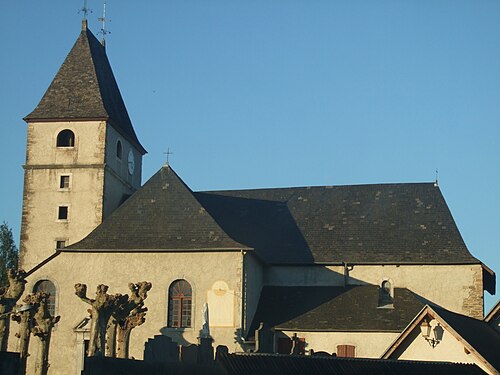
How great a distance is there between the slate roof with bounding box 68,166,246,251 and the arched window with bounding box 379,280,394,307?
673 centimetres

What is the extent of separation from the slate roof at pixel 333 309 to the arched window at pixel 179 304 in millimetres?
2629

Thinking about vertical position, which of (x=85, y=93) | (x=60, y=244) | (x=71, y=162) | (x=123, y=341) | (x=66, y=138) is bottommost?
(x=123, y=341)

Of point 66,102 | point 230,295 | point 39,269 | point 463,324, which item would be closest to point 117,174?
point 66,102

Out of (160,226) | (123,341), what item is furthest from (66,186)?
(123,341)

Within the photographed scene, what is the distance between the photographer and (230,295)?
33.8m

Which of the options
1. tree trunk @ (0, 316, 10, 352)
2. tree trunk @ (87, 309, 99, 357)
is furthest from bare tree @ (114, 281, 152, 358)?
tree trunk @ (0, 316, 10, 352)

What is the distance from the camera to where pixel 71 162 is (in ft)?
130

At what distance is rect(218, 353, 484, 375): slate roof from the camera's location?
1382 cm

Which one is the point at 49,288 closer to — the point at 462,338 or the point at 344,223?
the point at 344,223

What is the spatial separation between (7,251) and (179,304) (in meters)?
26.3

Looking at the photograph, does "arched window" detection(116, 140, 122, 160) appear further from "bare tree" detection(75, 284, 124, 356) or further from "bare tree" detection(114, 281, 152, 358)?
"bare tree" detection(75, 284, 124, 356)

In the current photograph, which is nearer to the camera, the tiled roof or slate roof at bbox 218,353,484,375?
slate roof at bbox 218,353,484,375

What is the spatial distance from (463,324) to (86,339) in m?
15.9

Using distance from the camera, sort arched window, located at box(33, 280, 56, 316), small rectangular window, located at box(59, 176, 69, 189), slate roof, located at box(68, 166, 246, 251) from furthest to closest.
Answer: small rectangular window, located at box(59, 176, 69, 189) < arched window, located at box(33, 280, 56, 316) < slate roof, located at box(68, 166, 246, 251)
